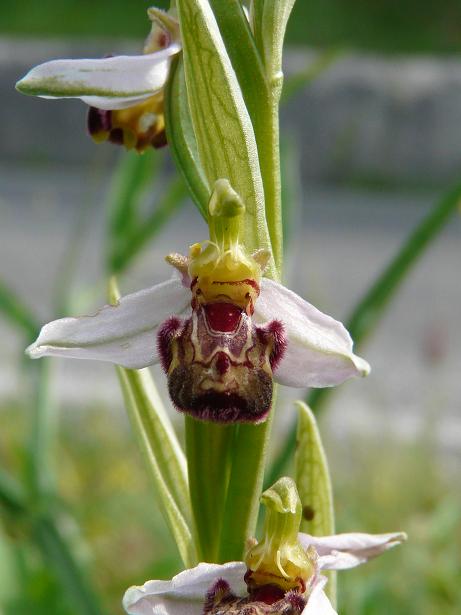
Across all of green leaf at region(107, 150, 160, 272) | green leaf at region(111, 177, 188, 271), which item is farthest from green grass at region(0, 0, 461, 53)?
green leaf at region(111, 177, 188, 271)

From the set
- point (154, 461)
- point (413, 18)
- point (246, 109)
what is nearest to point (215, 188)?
point (246, 109)

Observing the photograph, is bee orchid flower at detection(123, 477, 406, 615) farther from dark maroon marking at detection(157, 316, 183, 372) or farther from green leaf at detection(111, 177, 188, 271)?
green leaf at detection(111, 177, 188, 271)

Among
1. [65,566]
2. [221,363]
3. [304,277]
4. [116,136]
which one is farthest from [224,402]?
[304,277]

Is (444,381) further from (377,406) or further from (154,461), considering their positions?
(154,461)

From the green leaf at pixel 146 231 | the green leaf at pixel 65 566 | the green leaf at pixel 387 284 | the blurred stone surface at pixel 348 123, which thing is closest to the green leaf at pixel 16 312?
the green leaf at pixel 146 231

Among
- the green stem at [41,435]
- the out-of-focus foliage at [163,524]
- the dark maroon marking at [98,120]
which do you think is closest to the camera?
the dark maroon marking at [98,120]

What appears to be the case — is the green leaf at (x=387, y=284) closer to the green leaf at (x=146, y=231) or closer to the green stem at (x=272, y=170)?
the green leaf at (x=146, y=231)
